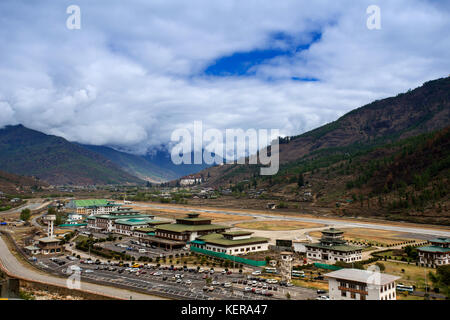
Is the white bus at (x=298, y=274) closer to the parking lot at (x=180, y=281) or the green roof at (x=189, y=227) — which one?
the parking lot at (x=180, y=281)

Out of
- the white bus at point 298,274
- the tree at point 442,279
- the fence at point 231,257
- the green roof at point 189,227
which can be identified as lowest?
the fence at point 231,257

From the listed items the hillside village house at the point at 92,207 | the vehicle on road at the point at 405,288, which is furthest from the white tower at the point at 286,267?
the hillside village house at the point at 92,207

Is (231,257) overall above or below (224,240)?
below

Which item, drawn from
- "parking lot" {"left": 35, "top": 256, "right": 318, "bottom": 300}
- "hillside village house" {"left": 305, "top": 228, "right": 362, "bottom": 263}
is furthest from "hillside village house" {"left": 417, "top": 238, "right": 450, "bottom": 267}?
"parking lot" {"left": 35, "top": 256, "right": 318, "bottom": 300}

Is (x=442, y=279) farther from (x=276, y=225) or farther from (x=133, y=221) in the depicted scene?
(x=133, y=221)

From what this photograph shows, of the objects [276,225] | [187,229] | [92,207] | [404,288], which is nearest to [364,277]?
[404,288]

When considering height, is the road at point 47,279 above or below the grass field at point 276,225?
above
